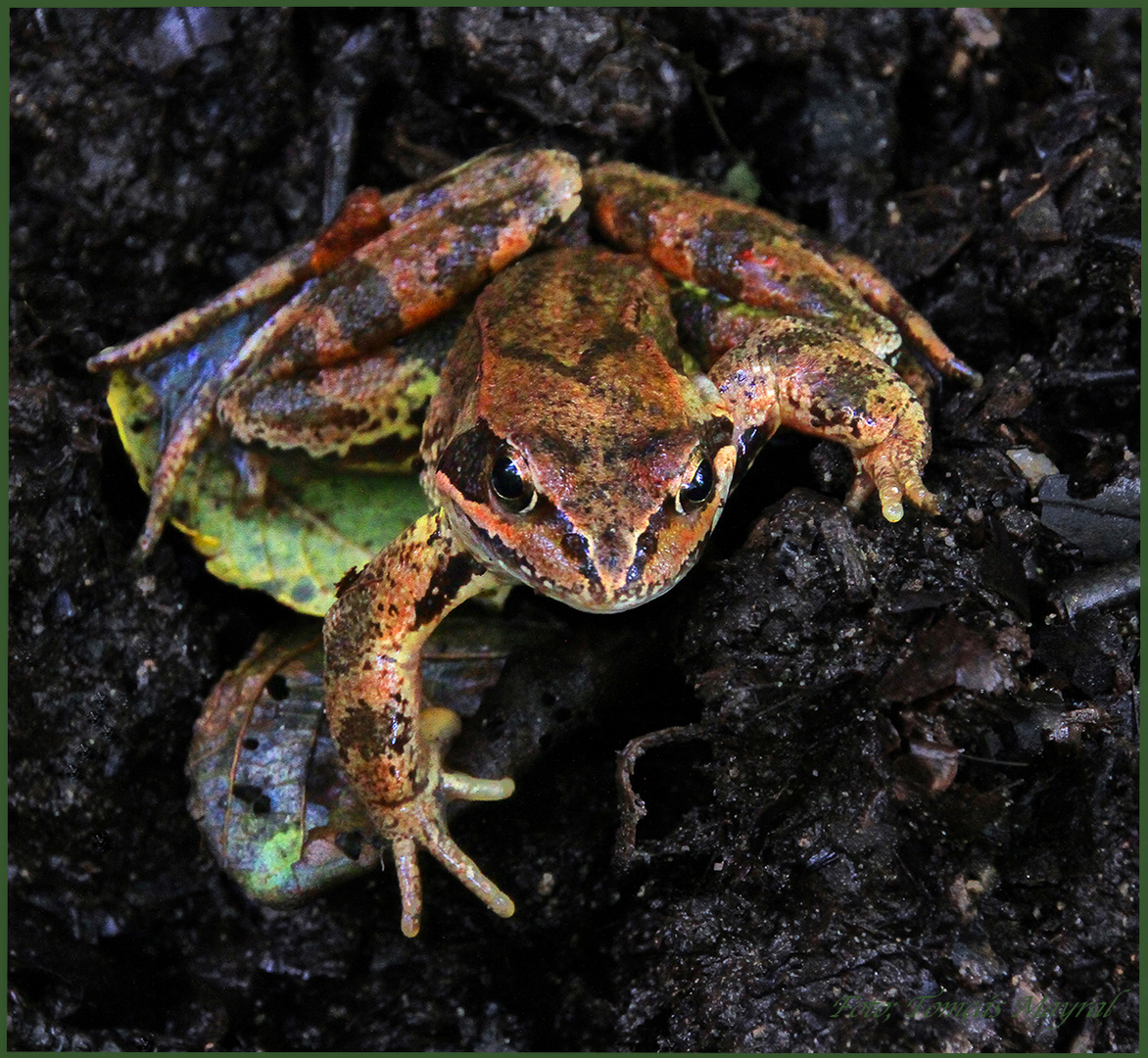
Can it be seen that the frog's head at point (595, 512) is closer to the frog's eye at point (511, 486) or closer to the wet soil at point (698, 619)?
the frog's eye at point (511, 486)

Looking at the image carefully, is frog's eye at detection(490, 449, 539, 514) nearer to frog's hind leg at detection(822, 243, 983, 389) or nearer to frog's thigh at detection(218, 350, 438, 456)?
A: frog's thigh at detection(218, 350, 438, 456)

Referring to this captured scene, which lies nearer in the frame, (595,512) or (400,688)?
(595,512)

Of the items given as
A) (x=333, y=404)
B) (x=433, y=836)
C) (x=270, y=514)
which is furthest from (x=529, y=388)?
(x=433, y=836)

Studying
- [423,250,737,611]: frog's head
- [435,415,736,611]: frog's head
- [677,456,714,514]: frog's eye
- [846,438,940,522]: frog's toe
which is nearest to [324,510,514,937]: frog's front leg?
[423,250,737,611]: frog's head

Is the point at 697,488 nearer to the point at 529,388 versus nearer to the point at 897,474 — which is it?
the point at 529,388

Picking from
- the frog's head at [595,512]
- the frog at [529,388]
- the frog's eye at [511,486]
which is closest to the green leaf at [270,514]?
the frog at [529,388]

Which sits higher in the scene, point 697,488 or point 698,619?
point 697,488

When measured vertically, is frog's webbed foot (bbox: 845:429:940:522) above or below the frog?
below

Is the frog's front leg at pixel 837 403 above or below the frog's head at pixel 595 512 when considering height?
below
